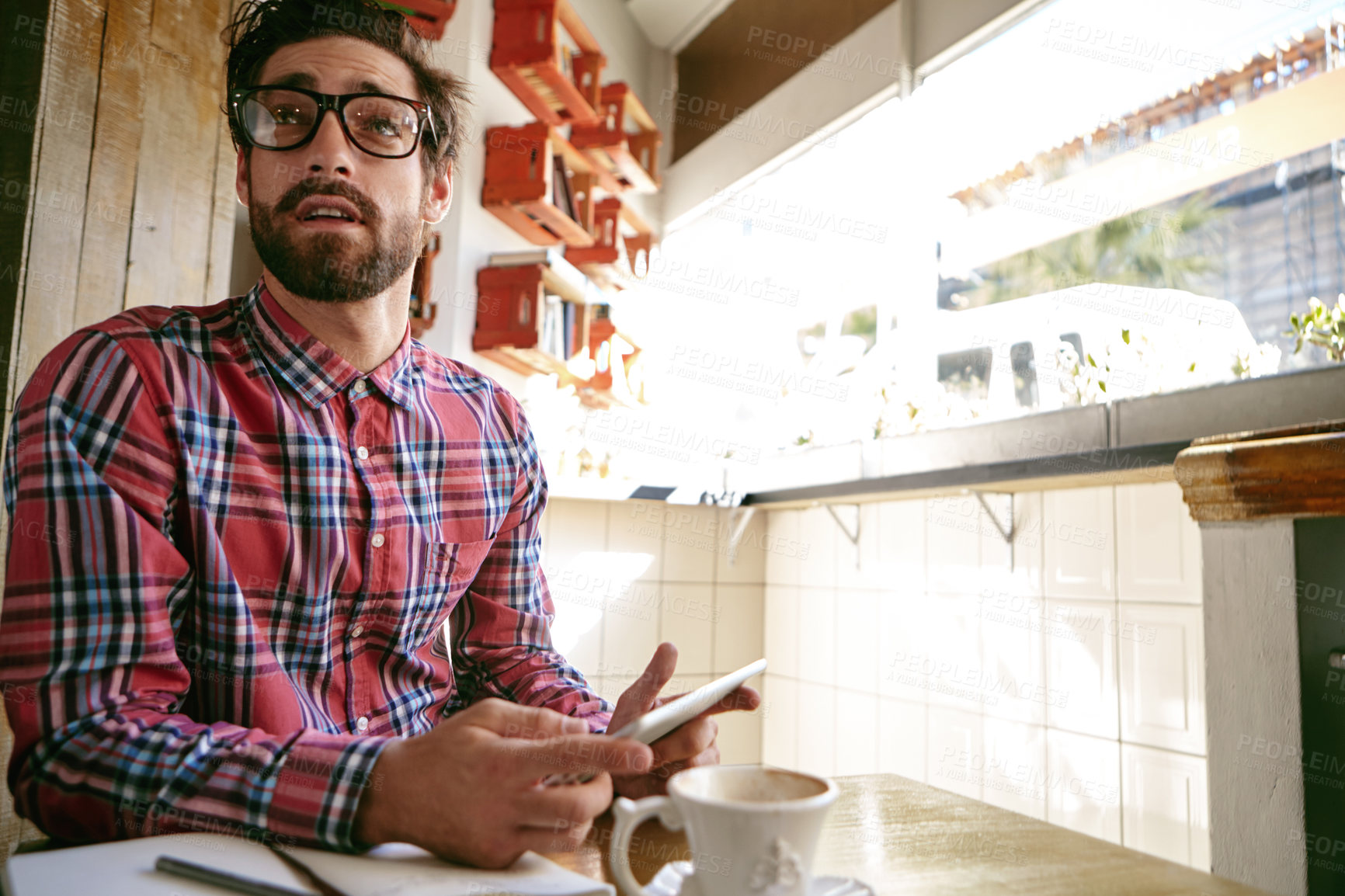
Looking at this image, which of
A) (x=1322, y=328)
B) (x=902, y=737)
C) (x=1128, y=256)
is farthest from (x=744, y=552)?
(x=1322, y=328)

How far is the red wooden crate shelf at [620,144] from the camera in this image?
350cm

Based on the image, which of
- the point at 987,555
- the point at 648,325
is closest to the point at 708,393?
the point at 648,325

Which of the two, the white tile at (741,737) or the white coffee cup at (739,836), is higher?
the white coffee cup at (739,836)

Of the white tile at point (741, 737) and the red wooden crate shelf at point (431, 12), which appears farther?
the white tile at point (741, 737)

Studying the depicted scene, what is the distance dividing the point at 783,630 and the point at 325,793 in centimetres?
259

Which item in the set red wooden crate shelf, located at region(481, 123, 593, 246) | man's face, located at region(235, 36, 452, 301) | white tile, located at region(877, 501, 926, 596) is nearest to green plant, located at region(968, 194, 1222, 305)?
white tile, located at region(877, 501, 926, 596)

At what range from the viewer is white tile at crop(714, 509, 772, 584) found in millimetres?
3152

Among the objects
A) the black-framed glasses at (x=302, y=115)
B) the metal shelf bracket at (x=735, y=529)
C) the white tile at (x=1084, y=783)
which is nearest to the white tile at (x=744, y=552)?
the metal shelf bracket at (x=735, y=529)

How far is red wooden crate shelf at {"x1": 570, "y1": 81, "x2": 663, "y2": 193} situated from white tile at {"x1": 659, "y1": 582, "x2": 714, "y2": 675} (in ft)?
5.54

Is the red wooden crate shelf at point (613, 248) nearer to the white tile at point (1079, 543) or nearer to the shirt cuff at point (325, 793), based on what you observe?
the white tile at point (1079, 543)

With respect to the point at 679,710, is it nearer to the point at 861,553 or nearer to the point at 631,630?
the point at 861,553

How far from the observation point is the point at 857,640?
2.62 m

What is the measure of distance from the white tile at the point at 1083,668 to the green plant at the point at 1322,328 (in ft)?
2.01

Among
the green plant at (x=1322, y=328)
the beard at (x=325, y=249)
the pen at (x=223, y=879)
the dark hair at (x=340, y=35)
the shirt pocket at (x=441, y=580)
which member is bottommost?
the pen at (x=223, y=879)
